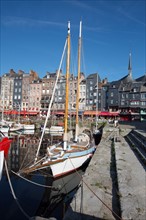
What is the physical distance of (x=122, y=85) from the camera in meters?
61.7

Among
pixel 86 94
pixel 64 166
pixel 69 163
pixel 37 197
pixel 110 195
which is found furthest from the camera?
pixel 86 94

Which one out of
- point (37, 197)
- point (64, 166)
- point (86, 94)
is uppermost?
point (86, 94)

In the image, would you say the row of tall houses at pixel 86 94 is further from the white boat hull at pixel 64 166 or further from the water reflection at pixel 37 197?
the water reflection at pixel 37 197

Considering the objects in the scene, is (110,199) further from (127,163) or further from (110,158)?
(110,158)

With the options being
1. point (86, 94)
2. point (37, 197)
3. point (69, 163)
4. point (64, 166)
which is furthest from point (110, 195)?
point (86, 94)

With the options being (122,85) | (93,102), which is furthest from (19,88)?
(122,85)

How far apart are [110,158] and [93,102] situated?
175ft

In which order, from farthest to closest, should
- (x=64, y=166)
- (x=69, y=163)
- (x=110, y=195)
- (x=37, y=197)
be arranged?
(x=69, y=163)
(x=64, y=166)
(x=37, y=197)
(x=110, y=195)

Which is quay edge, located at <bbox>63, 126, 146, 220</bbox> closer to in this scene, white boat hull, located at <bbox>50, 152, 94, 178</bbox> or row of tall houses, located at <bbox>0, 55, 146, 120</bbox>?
white boat hull, located at <bbox>50, 152, 94, 178</bbox>

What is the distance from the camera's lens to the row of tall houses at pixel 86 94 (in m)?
57.5

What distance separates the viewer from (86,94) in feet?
218

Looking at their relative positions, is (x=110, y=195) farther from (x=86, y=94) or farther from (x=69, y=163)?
(x=86, y=94)

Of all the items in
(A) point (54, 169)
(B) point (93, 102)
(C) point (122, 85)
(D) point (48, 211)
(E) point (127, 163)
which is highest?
(C) point (122, 85)

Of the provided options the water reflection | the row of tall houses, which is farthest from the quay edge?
the row of tall houses
